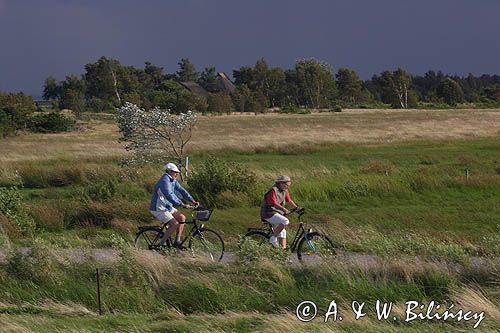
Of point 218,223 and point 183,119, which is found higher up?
point 183,119

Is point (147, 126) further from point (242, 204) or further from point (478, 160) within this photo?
point (478, 160)

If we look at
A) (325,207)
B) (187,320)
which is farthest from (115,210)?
(187,320)

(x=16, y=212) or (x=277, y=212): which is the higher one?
(x=277, y=212)

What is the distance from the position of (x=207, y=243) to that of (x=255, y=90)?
11829 centimetres

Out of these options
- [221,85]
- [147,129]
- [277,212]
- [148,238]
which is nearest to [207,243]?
[148,238]

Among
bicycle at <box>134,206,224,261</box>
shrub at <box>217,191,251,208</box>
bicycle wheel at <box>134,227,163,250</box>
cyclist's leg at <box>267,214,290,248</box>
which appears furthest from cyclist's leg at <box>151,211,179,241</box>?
shrub at <box>217,191,251,208</box>

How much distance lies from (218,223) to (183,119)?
10.4 m

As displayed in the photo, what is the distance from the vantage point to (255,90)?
13000 cm

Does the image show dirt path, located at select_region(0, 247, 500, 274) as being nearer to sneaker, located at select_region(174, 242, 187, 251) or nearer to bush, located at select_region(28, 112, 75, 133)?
sneaker, located at select_region(174, 242, 187, 251)

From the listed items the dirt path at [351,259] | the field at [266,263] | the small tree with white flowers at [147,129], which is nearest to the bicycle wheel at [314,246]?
the dirt path at [351,259]

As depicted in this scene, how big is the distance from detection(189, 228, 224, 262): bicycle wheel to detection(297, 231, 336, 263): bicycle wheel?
1.34 metres

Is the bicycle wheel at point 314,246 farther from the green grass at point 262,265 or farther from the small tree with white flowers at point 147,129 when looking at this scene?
the small tree with white flowers at point 147,129

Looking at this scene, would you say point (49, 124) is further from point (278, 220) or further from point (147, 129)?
point (278, 220)

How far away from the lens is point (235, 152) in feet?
123
